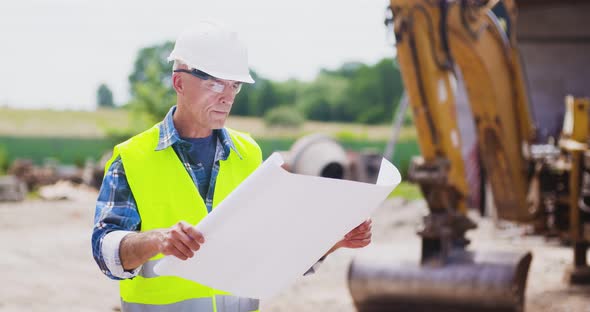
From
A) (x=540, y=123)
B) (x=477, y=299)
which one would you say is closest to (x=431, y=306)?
(x=477, y=299)

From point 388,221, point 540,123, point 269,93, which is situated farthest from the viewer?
point 269,93

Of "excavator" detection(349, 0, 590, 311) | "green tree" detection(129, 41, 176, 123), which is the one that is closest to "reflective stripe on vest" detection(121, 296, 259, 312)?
"excavator" detection(349, 0, 590, 311)

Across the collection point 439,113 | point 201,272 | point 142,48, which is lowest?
point 142,48

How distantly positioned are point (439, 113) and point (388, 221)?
9.11 m

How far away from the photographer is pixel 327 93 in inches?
2477

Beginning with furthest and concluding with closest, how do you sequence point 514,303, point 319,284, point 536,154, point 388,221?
point 388,221
point 319,284
point 536,154
point 514,303

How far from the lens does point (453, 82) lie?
630 cm

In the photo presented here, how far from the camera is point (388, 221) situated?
14953 millimetres

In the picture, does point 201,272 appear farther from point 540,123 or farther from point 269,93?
point 269,93

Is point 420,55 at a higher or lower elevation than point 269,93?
higher

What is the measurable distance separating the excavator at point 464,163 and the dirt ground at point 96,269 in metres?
0.38

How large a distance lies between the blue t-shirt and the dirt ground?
14.9ft

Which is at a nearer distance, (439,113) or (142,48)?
(439,113)

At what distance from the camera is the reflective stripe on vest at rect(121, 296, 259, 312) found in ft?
6.63
